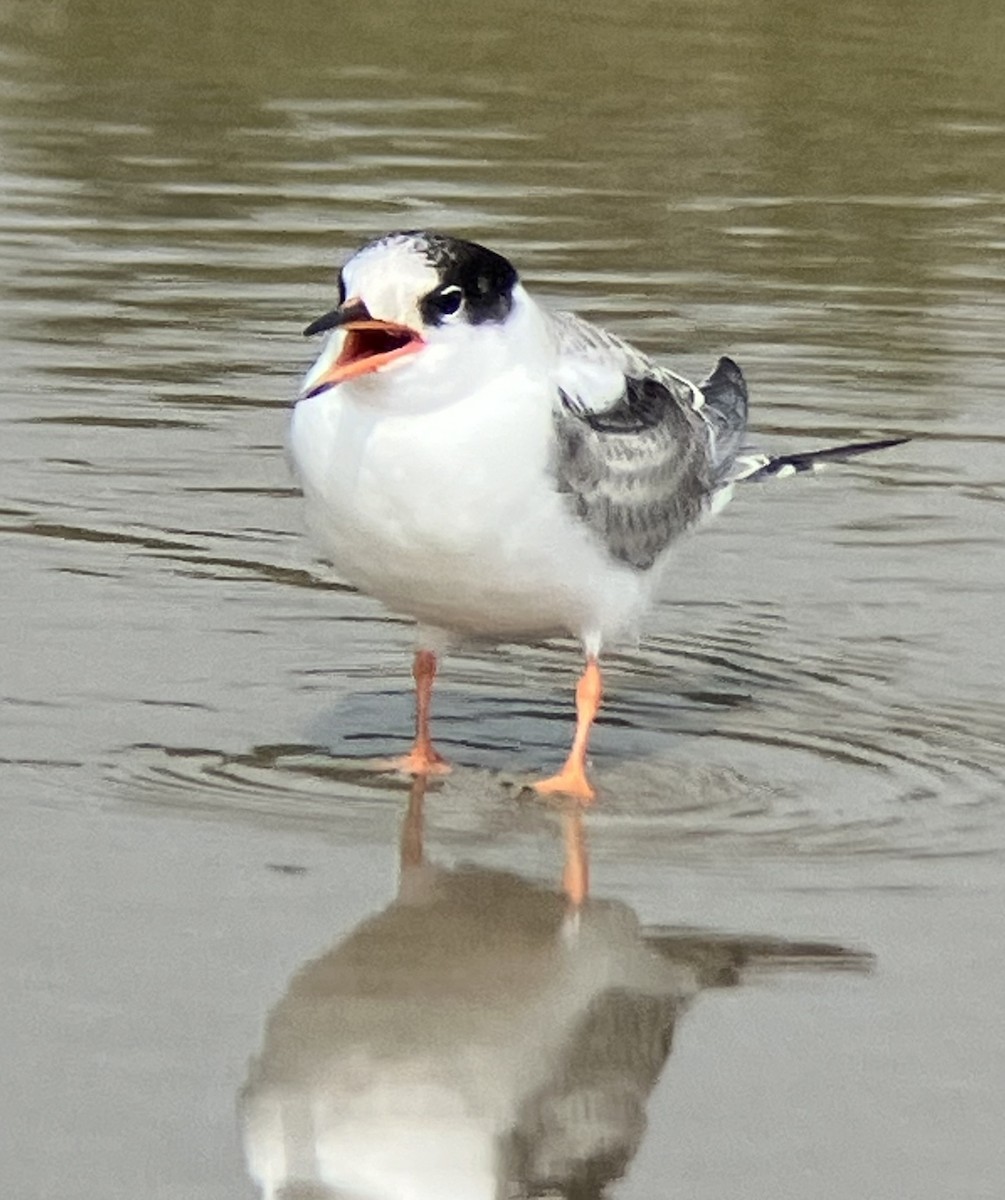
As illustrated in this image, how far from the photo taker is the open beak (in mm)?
6070

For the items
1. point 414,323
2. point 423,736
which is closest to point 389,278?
point 414,323

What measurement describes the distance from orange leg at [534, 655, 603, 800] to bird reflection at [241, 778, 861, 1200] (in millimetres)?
373

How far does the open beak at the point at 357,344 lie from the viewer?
19.9 feet

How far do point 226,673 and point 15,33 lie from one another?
1072cm

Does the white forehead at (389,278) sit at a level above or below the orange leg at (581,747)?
above

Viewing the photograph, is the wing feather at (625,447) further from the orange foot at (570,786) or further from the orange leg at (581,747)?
the orange foot at (570,786)

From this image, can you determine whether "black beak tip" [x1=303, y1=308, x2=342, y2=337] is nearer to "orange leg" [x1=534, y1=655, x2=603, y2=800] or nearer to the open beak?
the open beak

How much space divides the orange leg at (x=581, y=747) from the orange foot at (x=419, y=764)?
221mm

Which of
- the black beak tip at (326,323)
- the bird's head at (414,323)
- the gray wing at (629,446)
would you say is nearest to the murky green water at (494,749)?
the gray wing at (629,446)

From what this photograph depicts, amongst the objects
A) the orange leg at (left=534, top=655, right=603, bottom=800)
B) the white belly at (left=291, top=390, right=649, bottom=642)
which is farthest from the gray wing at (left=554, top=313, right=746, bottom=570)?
the orange leg at (left=534, top=655, right=603, bottom=800)

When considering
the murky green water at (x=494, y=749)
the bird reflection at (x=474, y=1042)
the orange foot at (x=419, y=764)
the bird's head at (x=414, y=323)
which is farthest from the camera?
the orange foot at (x=419, y=764)

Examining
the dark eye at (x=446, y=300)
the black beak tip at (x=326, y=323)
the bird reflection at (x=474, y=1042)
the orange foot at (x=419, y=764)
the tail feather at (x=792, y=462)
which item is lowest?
the bird reflection at (x=474, y=1042)

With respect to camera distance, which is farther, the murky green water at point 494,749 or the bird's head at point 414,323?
the bird's head at point 414,323

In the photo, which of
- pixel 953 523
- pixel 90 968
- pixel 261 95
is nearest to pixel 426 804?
pixel 90 968
